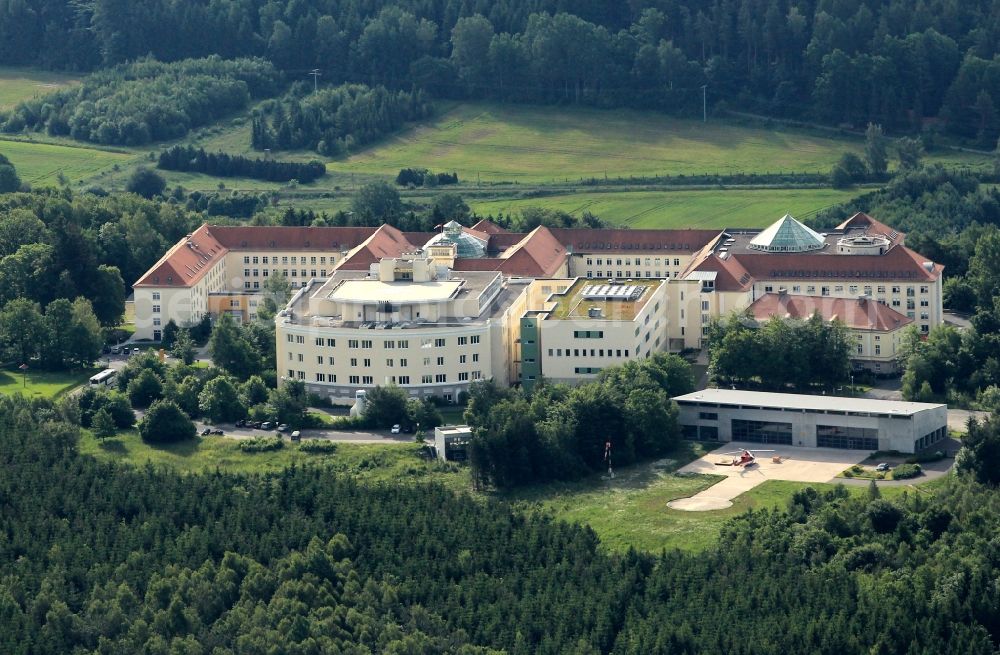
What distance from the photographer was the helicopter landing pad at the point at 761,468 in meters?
111

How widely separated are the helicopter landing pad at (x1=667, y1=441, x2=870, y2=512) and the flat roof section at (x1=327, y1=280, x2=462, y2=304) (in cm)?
1857

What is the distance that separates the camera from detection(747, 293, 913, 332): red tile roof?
436ft

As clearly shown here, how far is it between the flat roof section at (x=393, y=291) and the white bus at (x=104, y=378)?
12339mm

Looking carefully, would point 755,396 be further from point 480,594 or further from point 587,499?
point 480,594

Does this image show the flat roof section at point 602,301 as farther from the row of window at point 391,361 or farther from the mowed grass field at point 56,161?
the mowed grass field at point 56,161

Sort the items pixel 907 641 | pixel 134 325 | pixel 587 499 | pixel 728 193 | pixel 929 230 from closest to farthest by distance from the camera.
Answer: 1. pixel 907 641
2. pixel 587 499
3. pixel 134 325
4. pixel 929 230
5. pixel 728 193

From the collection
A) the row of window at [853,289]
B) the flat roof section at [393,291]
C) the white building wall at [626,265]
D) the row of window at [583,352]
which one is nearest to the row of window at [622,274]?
the white building wall at [626,265]

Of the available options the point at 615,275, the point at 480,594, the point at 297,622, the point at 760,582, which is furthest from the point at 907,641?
the point at 615,275

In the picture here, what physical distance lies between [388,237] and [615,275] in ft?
45.0

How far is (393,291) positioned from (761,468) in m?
24.5

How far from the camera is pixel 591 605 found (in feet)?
322

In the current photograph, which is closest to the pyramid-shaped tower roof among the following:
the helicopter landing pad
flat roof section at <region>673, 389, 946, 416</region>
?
flat roof section at <region>673, 389, 946, 416</region>

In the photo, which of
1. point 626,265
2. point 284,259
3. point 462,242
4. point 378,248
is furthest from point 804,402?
point 284,259

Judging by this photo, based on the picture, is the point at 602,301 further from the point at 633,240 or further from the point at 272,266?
the point at 272,266
